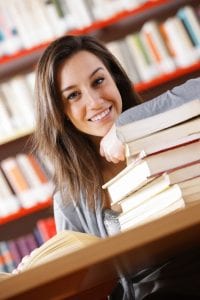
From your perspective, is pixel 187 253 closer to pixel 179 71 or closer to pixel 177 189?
pixel 177 189

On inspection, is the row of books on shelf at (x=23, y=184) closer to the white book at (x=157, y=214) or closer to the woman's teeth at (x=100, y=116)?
the woman's teeth at (x=100, y=116)

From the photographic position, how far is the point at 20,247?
272cm

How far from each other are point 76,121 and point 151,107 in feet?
2.63

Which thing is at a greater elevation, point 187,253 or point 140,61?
point 140,61

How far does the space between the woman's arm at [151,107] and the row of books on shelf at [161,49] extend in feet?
4.82

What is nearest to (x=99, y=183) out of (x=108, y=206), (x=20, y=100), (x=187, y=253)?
(x=108, y=206)

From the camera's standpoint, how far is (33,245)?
9.01 ft

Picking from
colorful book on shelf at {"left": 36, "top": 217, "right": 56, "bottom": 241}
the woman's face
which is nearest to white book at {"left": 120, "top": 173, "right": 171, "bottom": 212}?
the woman's face

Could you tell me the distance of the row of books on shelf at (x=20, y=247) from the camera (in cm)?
268

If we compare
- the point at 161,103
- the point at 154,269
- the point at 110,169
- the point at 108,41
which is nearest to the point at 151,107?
the point at 161,103

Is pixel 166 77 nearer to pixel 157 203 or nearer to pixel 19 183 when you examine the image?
pixel 19 183

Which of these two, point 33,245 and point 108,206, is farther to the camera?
point 33,245

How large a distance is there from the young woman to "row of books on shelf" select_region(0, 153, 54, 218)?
83 cm

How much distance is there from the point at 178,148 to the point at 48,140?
952 millimetres
